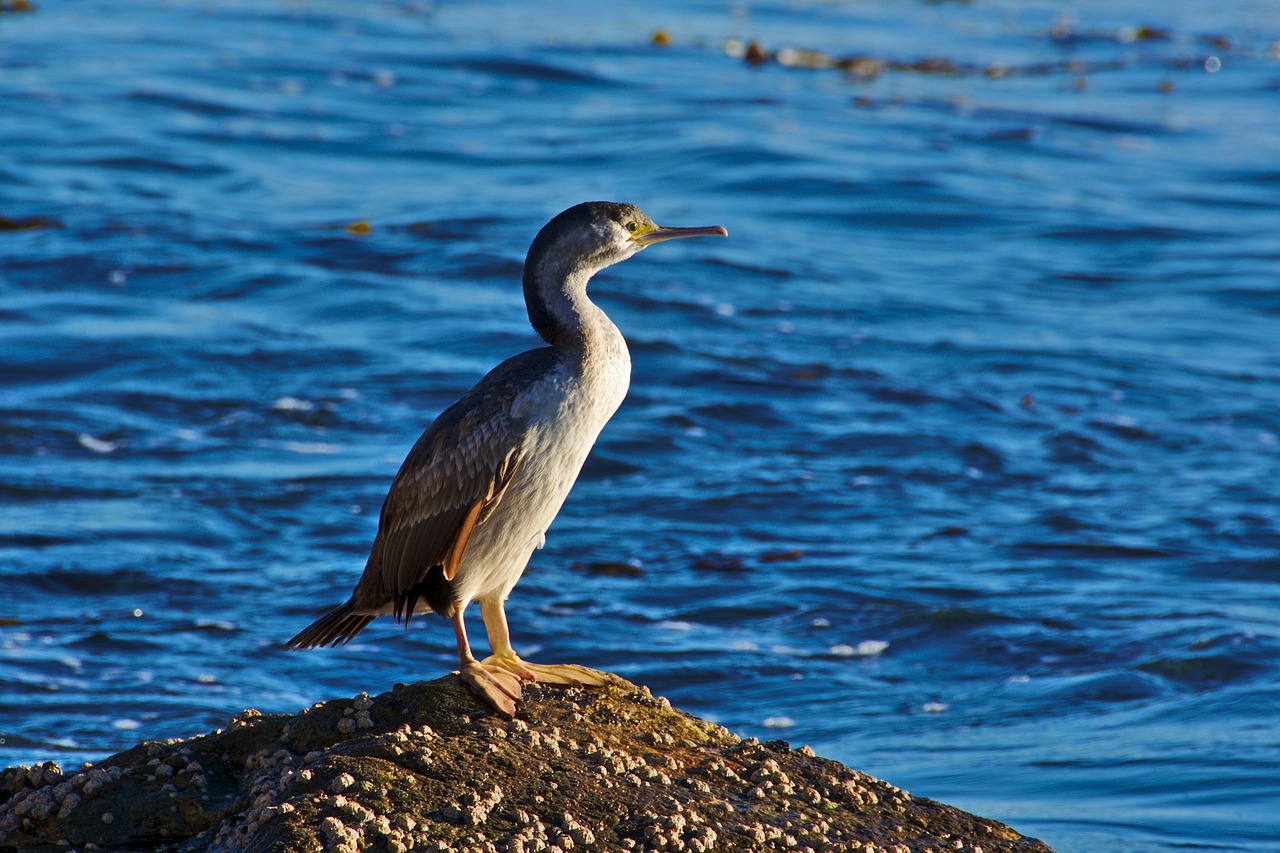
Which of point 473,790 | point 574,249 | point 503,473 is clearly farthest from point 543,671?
point 574,249

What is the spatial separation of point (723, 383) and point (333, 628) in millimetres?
6986

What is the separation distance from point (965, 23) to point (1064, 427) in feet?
46.3

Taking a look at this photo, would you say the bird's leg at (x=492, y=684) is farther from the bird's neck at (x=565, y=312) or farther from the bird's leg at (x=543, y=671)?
the bird's neck at (x=565, y=312)

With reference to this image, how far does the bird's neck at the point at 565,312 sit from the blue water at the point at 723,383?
2.41m

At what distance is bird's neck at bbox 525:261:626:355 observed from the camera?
493cm

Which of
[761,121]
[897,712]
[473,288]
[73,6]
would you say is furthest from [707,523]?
[73,6]

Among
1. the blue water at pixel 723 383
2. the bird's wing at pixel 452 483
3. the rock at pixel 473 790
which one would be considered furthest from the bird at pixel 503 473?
the blue water at pixel 723 383

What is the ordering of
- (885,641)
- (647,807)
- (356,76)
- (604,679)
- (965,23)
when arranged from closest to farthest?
1. (647,807)
2. (604,679)
3. (885,641)
4. (356,76)
5. (965,23)

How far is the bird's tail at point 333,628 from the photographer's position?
194 inches

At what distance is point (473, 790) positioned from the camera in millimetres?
3896

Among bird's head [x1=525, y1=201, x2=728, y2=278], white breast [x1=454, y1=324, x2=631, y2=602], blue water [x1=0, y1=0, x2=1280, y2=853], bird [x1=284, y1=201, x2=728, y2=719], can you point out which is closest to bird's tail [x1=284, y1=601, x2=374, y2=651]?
bird [x1=284, y1=201, x2=728, y2=719]

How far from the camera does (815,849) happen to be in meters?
4.04

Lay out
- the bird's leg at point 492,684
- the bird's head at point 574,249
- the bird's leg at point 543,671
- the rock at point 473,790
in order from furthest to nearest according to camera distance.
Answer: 1. the bird's head at point 574,249
2. the bird's leg at point 543,671
3. the bird's leg at point 492,684
4. the rock at point 473,790

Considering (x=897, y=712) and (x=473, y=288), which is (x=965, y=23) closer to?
(x=473, y=288)
